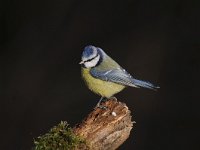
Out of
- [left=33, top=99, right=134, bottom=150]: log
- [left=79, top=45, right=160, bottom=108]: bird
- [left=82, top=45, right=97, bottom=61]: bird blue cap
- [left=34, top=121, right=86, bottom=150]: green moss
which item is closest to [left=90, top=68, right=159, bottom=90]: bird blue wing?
[left=79, top=45, right=160, bottom=108]: bird

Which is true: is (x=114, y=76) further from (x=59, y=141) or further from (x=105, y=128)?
(x=59, y=141)

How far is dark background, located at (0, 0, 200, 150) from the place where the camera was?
17.3ft

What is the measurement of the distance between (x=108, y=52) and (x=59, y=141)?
9.91 ft

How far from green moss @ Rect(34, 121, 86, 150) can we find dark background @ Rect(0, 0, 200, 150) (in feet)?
8.96

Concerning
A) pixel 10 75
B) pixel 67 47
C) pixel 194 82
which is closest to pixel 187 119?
pixel 194 82

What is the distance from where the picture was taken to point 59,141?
8.34 ft

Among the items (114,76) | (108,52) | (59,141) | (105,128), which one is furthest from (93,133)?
(108,52)

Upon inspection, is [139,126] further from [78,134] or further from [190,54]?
[78,134]

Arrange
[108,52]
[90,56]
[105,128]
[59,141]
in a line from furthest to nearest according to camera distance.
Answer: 1. [108,52]
2. [90,56]
3. [105,128]
4. [59,141]

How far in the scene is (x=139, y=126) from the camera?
5.27 meters

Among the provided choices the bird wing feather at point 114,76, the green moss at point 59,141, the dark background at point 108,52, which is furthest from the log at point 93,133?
the dark background at point 108,52

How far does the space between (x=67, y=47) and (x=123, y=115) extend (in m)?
2.88

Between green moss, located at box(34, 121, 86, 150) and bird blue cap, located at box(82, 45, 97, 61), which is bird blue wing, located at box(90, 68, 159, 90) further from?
green moss, located at box(34, 121, 86, 150)

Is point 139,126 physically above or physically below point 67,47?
below
